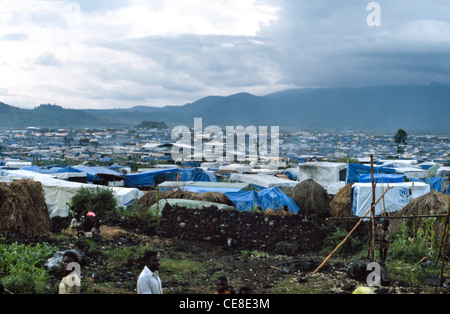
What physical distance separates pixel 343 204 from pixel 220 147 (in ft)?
169

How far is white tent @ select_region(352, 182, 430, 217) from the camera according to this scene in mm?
16484

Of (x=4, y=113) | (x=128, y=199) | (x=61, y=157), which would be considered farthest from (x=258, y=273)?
(x=4, y=113)

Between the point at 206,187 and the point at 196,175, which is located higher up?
the point at 206,187

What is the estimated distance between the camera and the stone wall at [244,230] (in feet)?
38.3

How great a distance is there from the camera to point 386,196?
659 inches

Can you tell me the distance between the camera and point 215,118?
165m

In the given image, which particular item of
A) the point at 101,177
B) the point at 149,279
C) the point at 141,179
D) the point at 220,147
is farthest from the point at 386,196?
the point at 220,147

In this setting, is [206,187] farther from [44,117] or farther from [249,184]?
[44,117]

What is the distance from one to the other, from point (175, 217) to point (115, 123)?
14437 cm

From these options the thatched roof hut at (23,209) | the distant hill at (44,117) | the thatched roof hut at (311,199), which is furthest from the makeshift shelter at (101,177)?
the distant hill at (44,117)

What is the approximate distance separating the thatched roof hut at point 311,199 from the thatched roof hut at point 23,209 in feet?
36.4

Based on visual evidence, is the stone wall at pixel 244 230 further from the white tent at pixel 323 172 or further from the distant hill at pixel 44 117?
the distant hill at pixel 44 117

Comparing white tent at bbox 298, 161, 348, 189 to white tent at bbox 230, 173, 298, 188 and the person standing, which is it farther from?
the person standing
